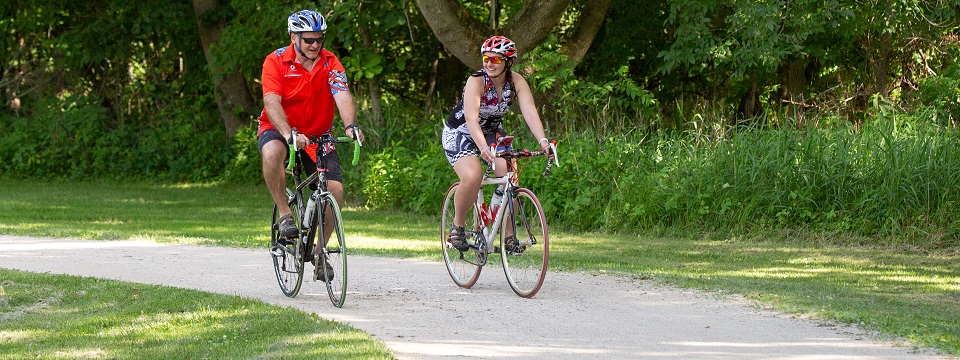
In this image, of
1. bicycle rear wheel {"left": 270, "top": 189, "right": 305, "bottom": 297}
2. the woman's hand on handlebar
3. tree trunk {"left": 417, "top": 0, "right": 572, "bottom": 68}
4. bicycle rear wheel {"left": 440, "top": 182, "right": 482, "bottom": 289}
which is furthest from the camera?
tree trunk {"left": 417, "top": 0, "right": 572, "bottom": 68}

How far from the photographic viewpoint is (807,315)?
7020mm

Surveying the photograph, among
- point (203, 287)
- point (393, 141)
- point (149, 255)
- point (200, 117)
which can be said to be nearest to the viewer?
point (203, 287)

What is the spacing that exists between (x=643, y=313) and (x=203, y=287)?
3021mm

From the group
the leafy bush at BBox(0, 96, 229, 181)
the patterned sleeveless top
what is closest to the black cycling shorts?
the patterned sleeveless top

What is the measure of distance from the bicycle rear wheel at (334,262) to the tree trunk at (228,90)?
13.6m

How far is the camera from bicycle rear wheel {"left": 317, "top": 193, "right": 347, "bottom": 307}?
7.24 meters

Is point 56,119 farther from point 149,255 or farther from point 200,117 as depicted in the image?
point 149,255

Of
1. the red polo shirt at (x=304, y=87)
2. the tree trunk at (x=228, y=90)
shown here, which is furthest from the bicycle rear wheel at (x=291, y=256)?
the tree trunk at (x=228, y=90)

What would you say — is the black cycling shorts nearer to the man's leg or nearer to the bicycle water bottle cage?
the man's leg

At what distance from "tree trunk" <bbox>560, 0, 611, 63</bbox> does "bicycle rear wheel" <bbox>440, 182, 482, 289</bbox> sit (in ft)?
28.1


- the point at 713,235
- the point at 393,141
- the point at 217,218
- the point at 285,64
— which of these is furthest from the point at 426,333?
the point at 393,141

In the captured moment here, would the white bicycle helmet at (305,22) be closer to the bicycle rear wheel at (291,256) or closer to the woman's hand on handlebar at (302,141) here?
the woman's hand on handlebar at (302,141)

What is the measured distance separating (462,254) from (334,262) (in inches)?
40.6

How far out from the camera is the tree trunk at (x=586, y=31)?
55.7 feet
